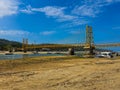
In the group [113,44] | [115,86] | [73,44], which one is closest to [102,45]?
[113,44]

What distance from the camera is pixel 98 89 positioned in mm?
12844

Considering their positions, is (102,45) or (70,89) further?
(102,45)

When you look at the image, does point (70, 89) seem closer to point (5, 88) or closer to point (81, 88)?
point (81, 88)

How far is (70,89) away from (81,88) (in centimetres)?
62

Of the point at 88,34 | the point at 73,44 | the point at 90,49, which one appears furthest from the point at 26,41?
the point at 90,49

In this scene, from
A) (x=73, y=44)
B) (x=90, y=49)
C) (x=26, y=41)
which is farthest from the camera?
(x=26, y=41)

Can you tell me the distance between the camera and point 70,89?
42.2ft

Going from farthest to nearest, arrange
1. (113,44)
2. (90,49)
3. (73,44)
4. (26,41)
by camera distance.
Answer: (26,41), (73,44), (113,44), (90,49)

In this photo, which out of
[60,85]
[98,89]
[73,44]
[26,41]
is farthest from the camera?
[26,41]

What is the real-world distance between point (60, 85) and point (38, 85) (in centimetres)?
115

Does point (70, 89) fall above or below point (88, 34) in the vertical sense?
below

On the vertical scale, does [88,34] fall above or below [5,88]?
above

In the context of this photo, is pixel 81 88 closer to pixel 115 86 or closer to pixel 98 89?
pixel 98 89

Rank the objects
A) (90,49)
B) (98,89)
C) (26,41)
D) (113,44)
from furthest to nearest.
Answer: (26,41), (113,44), (90,49), (98,89)
